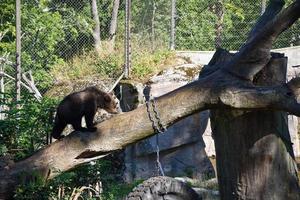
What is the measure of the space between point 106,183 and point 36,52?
7707 mm

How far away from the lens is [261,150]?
17.4 ft

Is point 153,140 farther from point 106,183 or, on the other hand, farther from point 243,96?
point 243,96

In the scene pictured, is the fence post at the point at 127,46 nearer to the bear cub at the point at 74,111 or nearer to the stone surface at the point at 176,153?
the stone surface at the point at 176,153

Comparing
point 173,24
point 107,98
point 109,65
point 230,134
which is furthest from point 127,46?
point 230,134

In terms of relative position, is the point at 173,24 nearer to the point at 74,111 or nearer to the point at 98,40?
the point at 98,40

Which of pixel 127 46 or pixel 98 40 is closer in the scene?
pixel 127 46

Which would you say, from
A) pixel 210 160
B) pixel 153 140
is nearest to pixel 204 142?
pixel 210 160

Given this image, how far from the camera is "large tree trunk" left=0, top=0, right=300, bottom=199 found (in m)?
5.20

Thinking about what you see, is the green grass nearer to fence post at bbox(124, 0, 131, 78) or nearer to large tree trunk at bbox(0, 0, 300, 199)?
fence post at bbox(124, 0, 131, 78)

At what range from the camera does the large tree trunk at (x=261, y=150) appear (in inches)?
209

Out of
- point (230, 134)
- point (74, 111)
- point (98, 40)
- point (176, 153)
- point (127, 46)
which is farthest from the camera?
point (98, 40)

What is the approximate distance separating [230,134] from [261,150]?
33 cm

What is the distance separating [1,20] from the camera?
16.4 meters

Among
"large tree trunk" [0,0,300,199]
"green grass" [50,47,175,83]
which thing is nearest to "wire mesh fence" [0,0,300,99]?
"green grass" [50,47,175,83]
